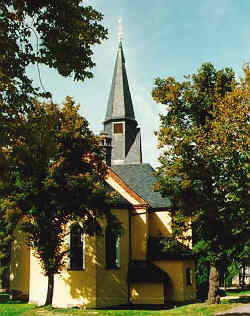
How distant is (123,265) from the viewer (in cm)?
2727

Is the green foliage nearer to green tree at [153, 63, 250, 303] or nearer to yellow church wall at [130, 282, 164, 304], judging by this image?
green tree at [153, 63, 250, 303]

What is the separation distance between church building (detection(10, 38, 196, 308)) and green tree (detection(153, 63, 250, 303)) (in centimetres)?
255

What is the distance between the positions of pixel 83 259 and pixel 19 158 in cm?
1543

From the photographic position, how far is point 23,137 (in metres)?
11.1

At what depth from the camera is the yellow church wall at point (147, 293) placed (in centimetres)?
2631

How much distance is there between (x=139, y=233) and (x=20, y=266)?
874 centimetres

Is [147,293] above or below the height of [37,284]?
below

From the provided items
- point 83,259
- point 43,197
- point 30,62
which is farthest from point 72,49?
Result: point 83,259

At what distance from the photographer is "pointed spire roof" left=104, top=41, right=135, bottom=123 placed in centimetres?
4419

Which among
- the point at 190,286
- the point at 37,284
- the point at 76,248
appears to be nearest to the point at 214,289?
the point at 190,286

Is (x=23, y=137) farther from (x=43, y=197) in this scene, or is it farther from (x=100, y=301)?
(x=100, y=301)

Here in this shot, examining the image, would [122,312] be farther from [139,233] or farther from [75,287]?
[139,233]

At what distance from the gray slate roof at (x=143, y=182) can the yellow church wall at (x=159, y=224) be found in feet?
1.99

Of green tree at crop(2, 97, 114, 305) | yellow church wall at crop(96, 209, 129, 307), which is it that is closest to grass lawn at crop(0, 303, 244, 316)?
green tree at crop(2, 97, 114, 305)
